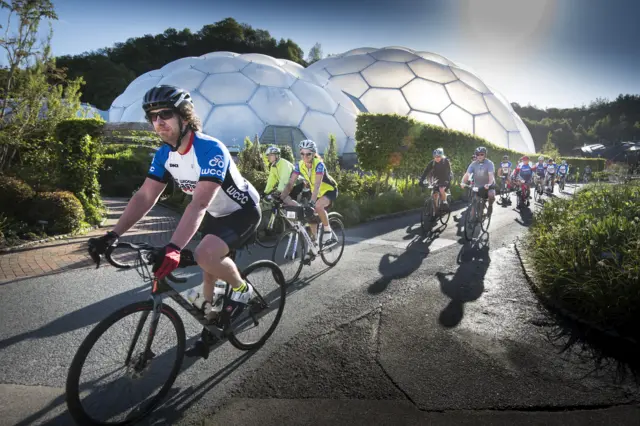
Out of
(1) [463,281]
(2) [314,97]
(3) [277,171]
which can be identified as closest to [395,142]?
(3) [277,171]

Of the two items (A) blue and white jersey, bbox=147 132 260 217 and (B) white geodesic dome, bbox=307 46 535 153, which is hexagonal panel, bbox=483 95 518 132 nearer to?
(B) white geodesic dome, bbox=307 46 535 153

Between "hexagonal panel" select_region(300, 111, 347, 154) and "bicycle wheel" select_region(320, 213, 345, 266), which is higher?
"hexagonal panel" select_region(300, 111, 347, 154)


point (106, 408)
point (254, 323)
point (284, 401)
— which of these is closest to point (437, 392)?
point (284, 401)

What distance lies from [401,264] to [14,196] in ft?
26.6

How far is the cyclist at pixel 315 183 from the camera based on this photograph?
6141 mm

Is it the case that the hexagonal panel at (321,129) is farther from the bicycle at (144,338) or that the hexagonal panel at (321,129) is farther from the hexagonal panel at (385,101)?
the bicycle at (144,338)

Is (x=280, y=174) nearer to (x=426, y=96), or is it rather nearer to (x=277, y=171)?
(x=277, y=171)

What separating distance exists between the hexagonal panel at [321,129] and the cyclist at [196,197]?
26238 mm

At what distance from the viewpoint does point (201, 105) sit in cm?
2941

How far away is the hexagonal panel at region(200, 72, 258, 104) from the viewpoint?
29875 millimetres

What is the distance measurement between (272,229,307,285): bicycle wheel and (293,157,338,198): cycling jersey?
100 cm

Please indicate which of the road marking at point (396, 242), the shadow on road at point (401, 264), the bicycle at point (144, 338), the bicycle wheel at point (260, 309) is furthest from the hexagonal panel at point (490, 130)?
the bicycle at point (144, 338)

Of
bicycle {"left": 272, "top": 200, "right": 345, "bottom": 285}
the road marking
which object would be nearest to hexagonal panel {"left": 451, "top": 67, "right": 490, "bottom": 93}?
the road marking

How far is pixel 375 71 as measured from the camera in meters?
41.6
